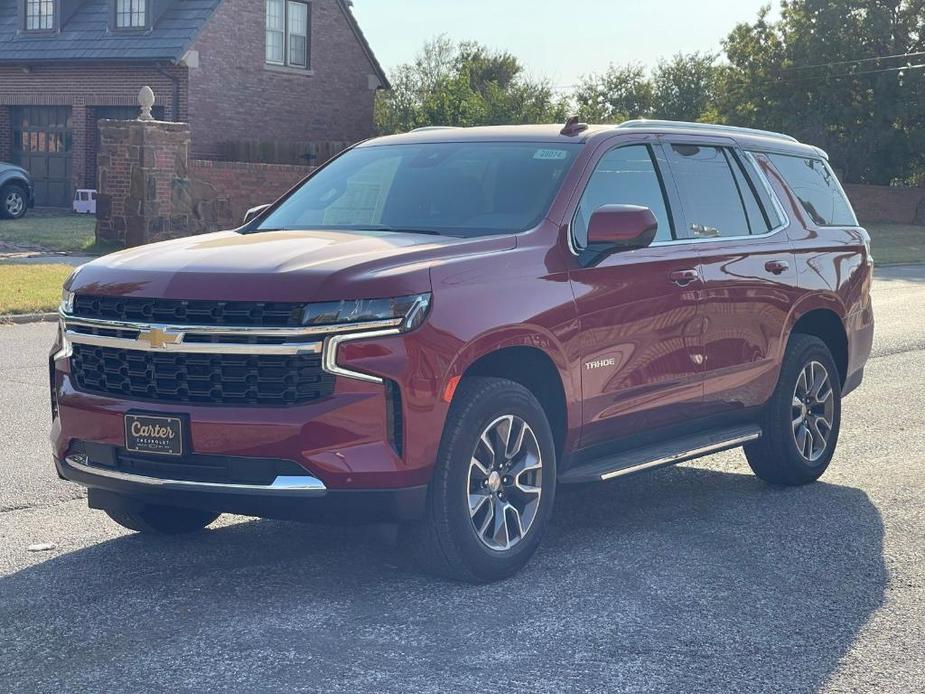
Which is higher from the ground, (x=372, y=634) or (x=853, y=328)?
(x=853, y=328)

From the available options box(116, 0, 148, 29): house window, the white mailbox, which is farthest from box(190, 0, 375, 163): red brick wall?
the white mailbox

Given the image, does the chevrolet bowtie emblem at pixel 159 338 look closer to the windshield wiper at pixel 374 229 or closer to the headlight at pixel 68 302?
the headlight at pixel 68 302

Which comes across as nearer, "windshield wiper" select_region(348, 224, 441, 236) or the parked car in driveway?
"windshield wiper" select_region(348, 224, 441, 236)

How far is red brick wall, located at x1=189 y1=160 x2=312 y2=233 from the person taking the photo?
24.6 meters

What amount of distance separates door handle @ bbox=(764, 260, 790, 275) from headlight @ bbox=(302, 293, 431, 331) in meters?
2.80

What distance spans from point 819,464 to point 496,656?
3735mm

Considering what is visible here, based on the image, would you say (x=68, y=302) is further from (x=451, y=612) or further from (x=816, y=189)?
(x=816, y=189)

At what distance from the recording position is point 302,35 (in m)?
37.8

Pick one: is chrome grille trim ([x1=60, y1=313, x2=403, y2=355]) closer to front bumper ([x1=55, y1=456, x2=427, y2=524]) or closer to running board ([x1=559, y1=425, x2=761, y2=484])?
front bumper ([x1=55, y1=456, x2=427, y2=524])

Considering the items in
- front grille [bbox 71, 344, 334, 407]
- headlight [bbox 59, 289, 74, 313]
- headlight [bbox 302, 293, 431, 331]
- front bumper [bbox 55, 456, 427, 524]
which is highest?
headlight [bbox 302, 293, 431, 331]

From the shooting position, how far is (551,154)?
6766mm

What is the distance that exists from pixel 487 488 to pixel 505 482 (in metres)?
0.11

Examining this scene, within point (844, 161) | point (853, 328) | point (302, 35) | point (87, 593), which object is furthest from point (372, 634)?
point (844, 161)

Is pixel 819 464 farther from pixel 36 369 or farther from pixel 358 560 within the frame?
pixel 36 369
